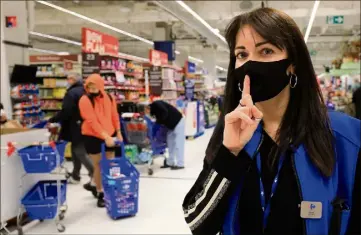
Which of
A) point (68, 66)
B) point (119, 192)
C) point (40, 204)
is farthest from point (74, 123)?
point (68, 66)

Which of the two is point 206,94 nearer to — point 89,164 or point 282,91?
point 89,164

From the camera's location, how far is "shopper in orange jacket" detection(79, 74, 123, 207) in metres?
4.95

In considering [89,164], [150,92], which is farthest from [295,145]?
[150,92]

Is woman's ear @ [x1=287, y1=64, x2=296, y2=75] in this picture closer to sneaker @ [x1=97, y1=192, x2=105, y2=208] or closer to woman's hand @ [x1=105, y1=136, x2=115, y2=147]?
woman's hand @ [x1=105, y1=136, x2=115, y2=147]

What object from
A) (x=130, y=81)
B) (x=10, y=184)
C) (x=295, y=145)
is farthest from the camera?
(x=130, y=81)

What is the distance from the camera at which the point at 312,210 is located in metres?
1.04

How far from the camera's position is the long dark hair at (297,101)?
3.69 ft

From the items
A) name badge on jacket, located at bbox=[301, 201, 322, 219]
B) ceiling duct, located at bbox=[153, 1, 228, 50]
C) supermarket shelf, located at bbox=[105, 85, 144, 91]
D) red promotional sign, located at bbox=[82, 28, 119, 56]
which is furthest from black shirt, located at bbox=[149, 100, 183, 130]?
name badge on jacket, located at bbox=[301, 201, 322, 219]

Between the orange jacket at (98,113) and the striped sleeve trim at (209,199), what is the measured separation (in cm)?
388

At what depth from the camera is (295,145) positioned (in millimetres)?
1127

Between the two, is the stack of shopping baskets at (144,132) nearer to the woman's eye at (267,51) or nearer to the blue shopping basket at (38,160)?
the blue shopping basket at (38,160)

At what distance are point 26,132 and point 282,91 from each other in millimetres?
3901

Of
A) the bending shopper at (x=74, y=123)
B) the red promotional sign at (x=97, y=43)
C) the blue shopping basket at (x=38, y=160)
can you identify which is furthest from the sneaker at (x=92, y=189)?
the red promotional sign at (x=97, y=43)

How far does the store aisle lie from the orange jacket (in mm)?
1027
